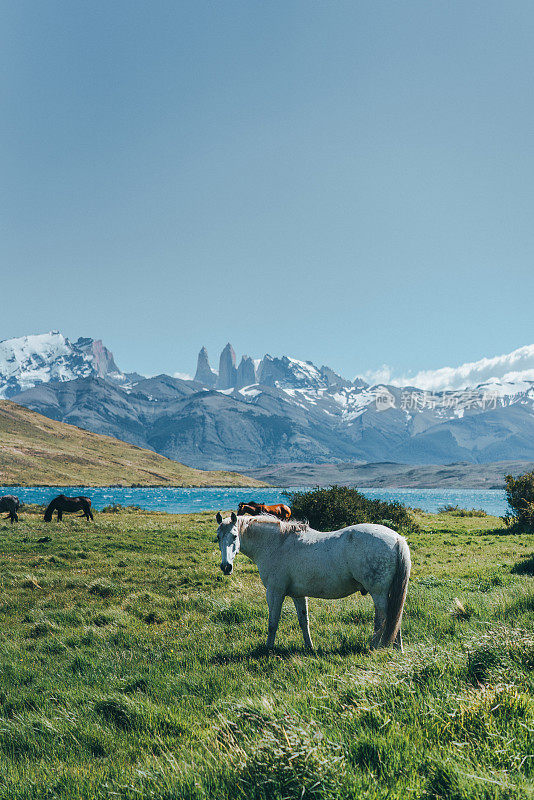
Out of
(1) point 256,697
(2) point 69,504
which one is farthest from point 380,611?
(2) point 69,504

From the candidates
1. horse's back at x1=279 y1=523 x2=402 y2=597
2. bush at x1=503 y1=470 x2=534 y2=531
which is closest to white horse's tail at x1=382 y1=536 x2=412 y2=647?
horse's back at x1=279 y1=523 x2=402 y2=597

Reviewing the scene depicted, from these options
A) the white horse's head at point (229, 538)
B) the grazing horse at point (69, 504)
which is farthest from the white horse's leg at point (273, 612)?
the grazing horse at point (69, 504)

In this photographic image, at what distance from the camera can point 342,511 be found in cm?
2877

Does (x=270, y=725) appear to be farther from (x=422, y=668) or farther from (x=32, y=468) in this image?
(x=32, y=468)

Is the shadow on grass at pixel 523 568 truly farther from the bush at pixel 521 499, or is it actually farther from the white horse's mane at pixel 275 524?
the bush at pixel 521 499

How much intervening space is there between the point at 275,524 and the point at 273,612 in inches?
68.2

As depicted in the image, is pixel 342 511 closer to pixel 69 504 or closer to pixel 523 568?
pixel 523 568

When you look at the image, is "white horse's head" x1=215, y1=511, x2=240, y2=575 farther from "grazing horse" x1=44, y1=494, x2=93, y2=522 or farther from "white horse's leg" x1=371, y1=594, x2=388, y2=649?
"grazing horse" x1=44, y1=494, x2=93, y2=522

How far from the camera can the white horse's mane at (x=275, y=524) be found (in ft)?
31.1

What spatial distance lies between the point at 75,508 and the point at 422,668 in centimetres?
3452

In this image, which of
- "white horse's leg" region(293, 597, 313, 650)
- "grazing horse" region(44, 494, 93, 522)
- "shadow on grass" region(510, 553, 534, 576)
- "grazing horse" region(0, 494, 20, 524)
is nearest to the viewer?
"white horse's leg" region(293, 597, 313, 650)

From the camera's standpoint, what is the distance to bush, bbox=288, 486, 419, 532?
28.4m

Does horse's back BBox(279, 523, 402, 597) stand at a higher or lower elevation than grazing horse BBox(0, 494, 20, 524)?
higher

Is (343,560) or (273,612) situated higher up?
(343,560)
